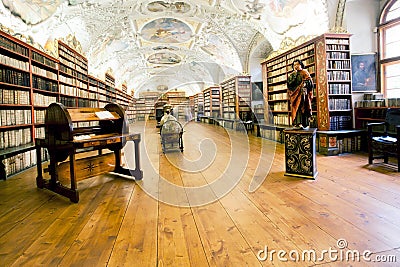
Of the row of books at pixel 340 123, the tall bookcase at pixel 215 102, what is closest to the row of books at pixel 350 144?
the row of books at pixel 340 123

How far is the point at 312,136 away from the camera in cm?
373

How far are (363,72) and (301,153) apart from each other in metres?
3.69

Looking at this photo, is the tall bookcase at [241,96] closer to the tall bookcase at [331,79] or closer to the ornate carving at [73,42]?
the tall bookcase at [331,79]

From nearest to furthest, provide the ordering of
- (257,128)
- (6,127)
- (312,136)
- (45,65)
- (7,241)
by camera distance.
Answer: (7,241) < (312,136) < (6,127) < (45,65) < (257,128)

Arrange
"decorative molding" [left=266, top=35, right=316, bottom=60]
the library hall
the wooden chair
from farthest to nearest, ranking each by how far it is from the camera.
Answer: "decorative molding" [left=266, top=35, right=316, bottom=60], the wooden chair, the library hall

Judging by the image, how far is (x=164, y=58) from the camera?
1825cm

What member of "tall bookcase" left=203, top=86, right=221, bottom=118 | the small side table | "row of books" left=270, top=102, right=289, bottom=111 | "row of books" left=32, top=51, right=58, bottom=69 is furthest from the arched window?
"tall bookcase" left=203, top=86, right=221, bottom=118

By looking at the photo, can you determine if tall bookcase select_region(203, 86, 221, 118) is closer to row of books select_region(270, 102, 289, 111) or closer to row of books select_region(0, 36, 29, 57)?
row of books select_region(270, 102, 289, 111)

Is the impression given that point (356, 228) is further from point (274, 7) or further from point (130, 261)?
point (274, 7)

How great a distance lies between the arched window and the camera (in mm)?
5656

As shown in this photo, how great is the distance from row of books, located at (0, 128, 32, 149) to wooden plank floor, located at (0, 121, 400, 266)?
0.71 metres

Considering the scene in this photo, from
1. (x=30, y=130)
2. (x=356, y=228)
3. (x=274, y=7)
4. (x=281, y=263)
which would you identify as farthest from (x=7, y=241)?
(x=274, y=7)

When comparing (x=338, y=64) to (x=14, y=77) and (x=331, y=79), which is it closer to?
(x=331, y=79)

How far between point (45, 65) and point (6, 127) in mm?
2048
